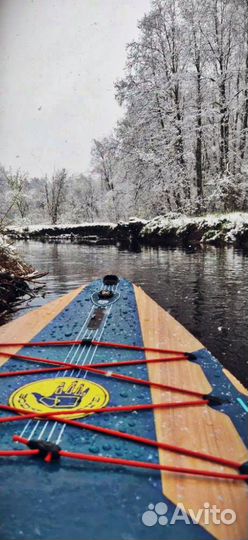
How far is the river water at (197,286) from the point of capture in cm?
410

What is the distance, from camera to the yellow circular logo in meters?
1.98

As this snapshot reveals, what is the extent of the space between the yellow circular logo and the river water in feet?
5.21

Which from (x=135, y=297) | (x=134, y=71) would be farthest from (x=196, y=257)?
(x=134, y=71)

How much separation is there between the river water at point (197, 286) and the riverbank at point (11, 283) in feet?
0.91

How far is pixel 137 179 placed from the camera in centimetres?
1677

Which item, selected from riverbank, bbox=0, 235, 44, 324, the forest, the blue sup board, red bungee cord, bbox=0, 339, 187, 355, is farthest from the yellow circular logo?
the forest

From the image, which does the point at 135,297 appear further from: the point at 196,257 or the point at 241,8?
the point at 241,8

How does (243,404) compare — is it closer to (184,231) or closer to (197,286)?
(197,286)

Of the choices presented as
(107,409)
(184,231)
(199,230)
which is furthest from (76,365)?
(184,231)

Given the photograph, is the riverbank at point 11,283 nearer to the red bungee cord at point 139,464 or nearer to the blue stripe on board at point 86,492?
the blue stripe on board at point 86,492

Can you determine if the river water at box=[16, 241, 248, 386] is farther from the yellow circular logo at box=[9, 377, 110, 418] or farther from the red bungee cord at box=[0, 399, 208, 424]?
the yellow circular logo at box=[9, 377, 110, 418]

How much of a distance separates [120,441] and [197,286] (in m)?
5.11

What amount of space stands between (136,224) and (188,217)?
3654 mm

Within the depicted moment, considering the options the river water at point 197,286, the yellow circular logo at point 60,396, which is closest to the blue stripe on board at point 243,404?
the yellow circular logo at point 60,396
